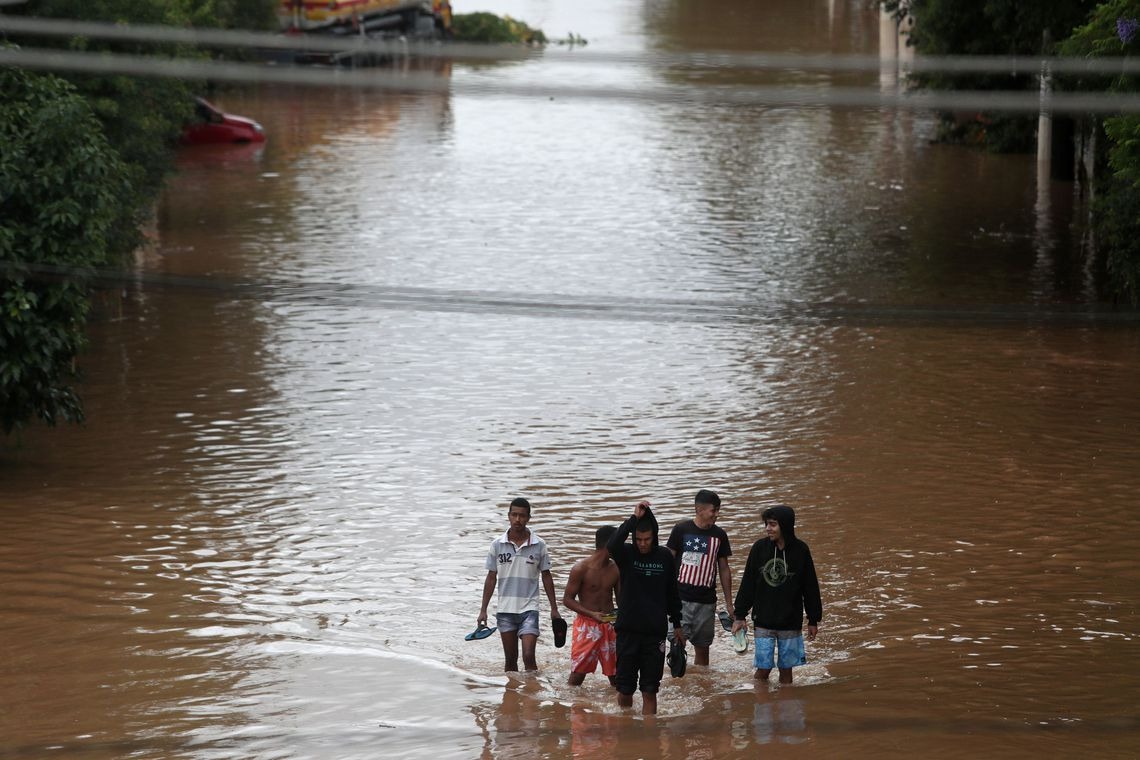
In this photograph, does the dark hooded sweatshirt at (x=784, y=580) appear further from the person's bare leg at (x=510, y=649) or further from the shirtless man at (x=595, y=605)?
the person's bare leg at (x=510, y=649)

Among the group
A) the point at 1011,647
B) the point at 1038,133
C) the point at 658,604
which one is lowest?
the point at 1011,647

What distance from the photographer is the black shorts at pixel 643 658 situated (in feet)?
34.7

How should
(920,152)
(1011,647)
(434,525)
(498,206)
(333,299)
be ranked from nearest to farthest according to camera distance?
(1011,647), (434,525), (333,299), (498,206), (920,152)

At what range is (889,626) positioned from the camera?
1245 centimetres

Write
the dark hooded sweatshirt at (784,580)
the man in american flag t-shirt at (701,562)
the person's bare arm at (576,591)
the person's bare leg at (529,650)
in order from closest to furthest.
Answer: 1. the dark hooded sweatshirt at (784,580)
2. the person's bare arm at (576,591)
3. the man in american flag t-shirt at (701,562)
4. the person's bare leg at (529,650)

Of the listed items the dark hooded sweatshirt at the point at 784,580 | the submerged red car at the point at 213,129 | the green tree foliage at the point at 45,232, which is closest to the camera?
the dark hooded sweatshirt at the point at 784,580

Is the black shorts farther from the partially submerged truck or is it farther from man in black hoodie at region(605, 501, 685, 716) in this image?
the partially submerged truck

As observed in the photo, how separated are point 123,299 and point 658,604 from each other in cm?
1687

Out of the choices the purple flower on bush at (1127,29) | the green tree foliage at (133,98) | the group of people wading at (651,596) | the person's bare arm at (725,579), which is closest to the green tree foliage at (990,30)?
the purple flower on bush at (1127,29)

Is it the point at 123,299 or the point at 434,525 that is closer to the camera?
the point at 434,525

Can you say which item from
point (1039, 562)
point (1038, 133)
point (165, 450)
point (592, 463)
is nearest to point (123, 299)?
point (165, 450)

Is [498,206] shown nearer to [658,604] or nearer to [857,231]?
[857,231]

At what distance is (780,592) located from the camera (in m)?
10.7

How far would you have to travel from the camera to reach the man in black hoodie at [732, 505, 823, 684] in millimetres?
10680
